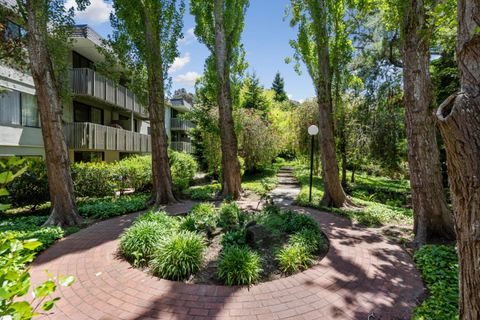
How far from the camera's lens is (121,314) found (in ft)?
10.1

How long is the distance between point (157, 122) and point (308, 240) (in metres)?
6.71

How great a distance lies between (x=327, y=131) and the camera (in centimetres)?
877

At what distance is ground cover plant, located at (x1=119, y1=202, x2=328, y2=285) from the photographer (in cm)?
393

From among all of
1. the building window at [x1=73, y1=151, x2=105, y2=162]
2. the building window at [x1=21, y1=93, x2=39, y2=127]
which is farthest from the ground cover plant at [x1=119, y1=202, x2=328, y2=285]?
the building window at [x1=73, y1=151, x2=105, y2=162]

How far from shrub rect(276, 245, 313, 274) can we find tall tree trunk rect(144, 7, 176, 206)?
5.92 m

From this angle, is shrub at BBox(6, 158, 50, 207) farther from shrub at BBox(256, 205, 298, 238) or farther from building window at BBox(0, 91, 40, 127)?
shrub at BBox(256, 205, 298, 238)

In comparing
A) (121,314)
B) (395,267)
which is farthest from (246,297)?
(395,267)

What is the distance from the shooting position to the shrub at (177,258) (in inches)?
154

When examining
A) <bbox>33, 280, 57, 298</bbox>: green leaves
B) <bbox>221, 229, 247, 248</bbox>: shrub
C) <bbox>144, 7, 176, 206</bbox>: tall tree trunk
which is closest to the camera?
<bbox>33, 280, 57, 298</bbox>: green leaves

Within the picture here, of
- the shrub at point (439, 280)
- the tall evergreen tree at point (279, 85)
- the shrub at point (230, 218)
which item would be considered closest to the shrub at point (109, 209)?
the shrub at point (230, 218)

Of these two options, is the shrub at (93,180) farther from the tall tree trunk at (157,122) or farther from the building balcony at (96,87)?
the building balcony at (96,87)

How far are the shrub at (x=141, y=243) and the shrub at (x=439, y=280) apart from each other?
4.03 metres

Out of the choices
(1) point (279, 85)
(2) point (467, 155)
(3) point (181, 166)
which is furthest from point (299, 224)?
(1) point (279, 85)

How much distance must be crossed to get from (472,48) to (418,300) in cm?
331
